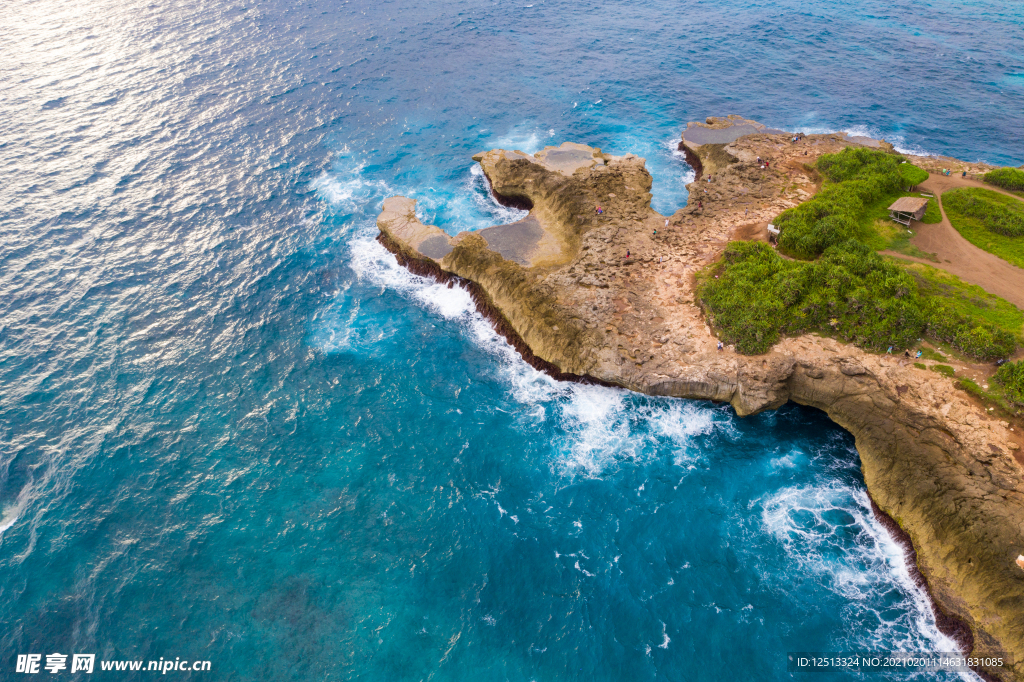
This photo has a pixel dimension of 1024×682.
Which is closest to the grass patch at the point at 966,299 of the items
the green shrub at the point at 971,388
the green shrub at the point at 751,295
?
the green shrub at the point at 971,388

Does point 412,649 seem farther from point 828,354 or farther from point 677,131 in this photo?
point 677,131

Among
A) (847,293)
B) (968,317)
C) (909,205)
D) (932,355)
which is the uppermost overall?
(909,205)

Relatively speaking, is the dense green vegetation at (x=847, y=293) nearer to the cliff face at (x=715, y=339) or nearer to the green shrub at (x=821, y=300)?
the green shrub at (x=821, y=300)

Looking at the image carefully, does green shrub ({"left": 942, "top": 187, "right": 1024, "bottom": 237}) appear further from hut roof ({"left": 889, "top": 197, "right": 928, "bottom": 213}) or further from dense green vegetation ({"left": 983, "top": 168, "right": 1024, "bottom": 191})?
hut roof ({"left": 889, "top": 197, "right": 928, "bottom": 213})

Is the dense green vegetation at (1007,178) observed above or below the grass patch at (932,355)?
above

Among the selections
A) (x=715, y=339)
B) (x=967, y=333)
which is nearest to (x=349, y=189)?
(x=715, y=339)

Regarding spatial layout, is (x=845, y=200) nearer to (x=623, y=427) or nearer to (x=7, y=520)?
(x=623, y=427)
